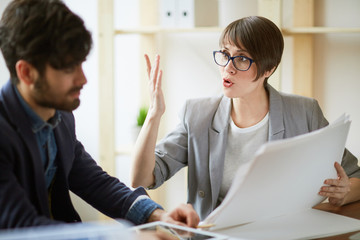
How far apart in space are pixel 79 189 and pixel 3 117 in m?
0.38

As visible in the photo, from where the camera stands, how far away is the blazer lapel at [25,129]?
106cm

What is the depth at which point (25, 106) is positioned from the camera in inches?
42.7

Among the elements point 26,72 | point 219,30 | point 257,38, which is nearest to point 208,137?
point 257,38

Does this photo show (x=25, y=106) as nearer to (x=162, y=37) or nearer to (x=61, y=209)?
(x=61, y=209)

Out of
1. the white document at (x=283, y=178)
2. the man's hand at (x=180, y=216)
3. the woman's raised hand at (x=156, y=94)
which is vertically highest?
the woman's raised hand at (x=156, y=94)

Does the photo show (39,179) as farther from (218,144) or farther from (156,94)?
(218,144)

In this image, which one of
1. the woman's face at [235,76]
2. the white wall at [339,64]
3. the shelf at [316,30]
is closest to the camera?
the woman's face at [235,76]

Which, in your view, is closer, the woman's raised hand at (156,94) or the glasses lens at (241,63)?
the woman's raised hand at (156,94)

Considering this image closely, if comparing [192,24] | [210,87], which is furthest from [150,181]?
[210,87]

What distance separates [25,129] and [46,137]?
87mm

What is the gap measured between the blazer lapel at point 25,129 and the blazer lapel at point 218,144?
724mm

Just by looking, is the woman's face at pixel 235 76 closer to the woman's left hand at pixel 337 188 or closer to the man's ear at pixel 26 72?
the woman's left hand at pixel 337 188

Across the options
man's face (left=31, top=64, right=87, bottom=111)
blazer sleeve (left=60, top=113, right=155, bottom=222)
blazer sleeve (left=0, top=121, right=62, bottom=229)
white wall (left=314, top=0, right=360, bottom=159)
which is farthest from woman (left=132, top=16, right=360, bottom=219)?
white wall (left=314, top=0, right=360, bottom=159)

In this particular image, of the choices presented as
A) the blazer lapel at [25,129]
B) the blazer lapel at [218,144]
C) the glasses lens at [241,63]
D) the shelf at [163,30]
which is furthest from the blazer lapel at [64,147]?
the shelf at [163,30]
